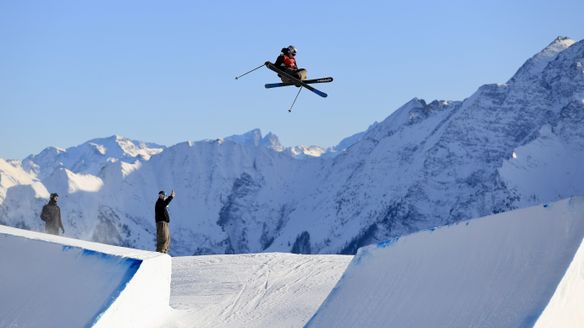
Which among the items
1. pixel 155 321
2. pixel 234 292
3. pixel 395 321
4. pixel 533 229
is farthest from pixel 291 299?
pixel 533 229

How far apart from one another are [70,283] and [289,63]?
26.1 feet

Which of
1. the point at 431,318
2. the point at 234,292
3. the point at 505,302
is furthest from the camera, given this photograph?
the point at 234,292

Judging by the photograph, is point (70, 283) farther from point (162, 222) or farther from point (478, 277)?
point (478, 277)

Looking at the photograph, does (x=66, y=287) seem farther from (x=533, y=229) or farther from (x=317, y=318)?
(x=533, y=229)

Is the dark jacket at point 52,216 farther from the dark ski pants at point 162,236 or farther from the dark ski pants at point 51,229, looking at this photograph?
the dark ski pants at point 162,236

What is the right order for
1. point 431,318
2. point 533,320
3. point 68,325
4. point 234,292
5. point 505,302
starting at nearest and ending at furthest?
point 533,320, point 505,302, point 431,318, point 68,325, point 234,292

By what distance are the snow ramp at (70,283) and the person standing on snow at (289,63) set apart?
6.26 metres

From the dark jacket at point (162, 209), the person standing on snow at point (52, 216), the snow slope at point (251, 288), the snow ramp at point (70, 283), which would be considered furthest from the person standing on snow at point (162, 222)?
the snow ramp at point (70, 283)

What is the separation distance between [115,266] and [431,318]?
16.8 feet

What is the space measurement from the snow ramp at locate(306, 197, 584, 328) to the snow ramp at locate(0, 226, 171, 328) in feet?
9.19

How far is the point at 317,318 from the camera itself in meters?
15.0

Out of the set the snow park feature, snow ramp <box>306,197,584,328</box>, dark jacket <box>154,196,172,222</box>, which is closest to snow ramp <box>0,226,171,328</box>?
the snow park feature

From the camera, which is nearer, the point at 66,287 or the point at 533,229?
the point at 533,229

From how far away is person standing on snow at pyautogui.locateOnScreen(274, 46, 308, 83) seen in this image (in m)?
20.9
